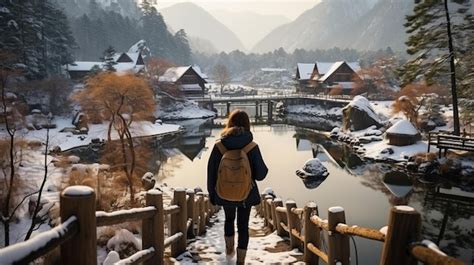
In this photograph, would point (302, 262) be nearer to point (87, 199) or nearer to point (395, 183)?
point (87, 199)

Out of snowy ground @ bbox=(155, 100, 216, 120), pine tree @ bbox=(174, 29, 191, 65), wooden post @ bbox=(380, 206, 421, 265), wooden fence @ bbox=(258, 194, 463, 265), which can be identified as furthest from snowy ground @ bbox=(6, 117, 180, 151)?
pine tree @ bbox=(174, 29, 191, 65)

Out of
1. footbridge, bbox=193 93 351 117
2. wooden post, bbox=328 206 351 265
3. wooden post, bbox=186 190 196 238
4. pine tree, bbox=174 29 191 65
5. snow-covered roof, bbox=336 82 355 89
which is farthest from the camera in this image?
pine tree, bbox=174 29 191 65

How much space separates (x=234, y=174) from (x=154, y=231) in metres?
1.12

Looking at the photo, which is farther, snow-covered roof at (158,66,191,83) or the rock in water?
snow-covered roof at (158,66,191,83)

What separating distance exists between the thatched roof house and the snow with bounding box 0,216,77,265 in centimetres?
2959

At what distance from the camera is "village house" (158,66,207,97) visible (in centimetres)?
5660

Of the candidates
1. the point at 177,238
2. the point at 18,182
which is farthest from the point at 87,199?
the point at 18,182

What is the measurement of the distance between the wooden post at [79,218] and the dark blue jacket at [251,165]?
190 cm

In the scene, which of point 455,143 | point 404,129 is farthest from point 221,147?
point 404,129

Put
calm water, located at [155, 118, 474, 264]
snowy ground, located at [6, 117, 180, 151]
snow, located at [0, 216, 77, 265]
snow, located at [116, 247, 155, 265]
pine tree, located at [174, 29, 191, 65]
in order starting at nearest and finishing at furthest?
snow, located at [0, 216, 77, 265] < snow, located at [116, 247, 155, 265] < calm water, located at [155, 118, 474, 264] < snowy ground, located at [6, 117, 180, 151] < pine tree, located at [174, 29, 191, 65]

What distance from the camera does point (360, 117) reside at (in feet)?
126

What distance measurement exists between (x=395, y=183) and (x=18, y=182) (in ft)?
65.7

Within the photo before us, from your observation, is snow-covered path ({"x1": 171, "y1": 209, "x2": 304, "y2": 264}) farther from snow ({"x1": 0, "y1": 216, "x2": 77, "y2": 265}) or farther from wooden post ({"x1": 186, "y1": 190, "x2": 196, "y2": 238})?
snow ({"x1": 0, "y1": 216, "x2": 77, "y2": 265})

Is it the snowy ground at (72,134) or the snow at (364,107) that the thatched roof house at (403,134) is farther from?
the snowy ground at (72,134)
